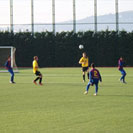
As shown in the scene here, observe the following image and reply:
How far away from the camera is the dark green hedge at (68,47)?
5303cm

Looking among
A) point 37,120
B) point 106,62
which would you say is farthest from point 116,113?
point 106,62

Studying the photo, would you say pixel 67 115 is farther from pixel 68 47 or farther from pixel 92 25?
pixel 92 25

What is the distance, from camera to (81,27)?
5528 centimetres

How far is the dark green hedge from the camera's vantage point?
53031 millimetres

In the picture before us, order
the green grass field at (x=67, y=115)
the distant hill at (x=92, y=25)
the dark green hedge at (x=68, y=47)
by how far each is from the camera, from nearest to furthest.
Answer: the green grass field at (x=67, y=115) → the dark green hedge at (x=68, y=47) → the distant hill at (x=92, y=25)

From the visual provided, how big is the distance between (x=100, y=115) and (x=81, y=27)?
145 feet

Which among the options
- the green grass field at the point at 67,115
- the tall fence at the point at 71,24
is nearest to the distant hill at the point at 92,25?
the tall fence at the point at 71,24

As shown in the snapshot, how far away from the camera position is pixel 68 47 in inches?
2124

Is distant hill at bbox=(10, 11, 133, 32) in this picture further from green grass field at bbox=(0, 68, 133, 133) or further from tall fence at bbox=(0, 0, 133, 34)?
green grass field at bbox=(0, 68, 133, 133)

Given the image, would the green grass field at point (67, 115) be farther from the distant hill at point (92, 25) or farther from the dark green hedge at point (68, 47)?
the distant hill at point (92, 25)

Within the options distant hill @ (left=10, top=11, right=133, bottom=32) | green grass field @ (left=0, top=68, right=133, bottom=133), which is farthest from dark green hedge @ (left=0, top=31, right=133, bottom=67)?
green grass field @ (left=0, top=68, right=133, bottom=133)

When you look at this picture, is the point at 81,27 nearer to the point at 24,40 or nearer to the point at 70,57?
the point at 70,57

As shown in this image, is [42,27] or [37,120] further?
[42,27]

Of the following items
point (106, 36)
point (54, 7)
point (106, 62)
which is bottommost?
point (106, 62)
